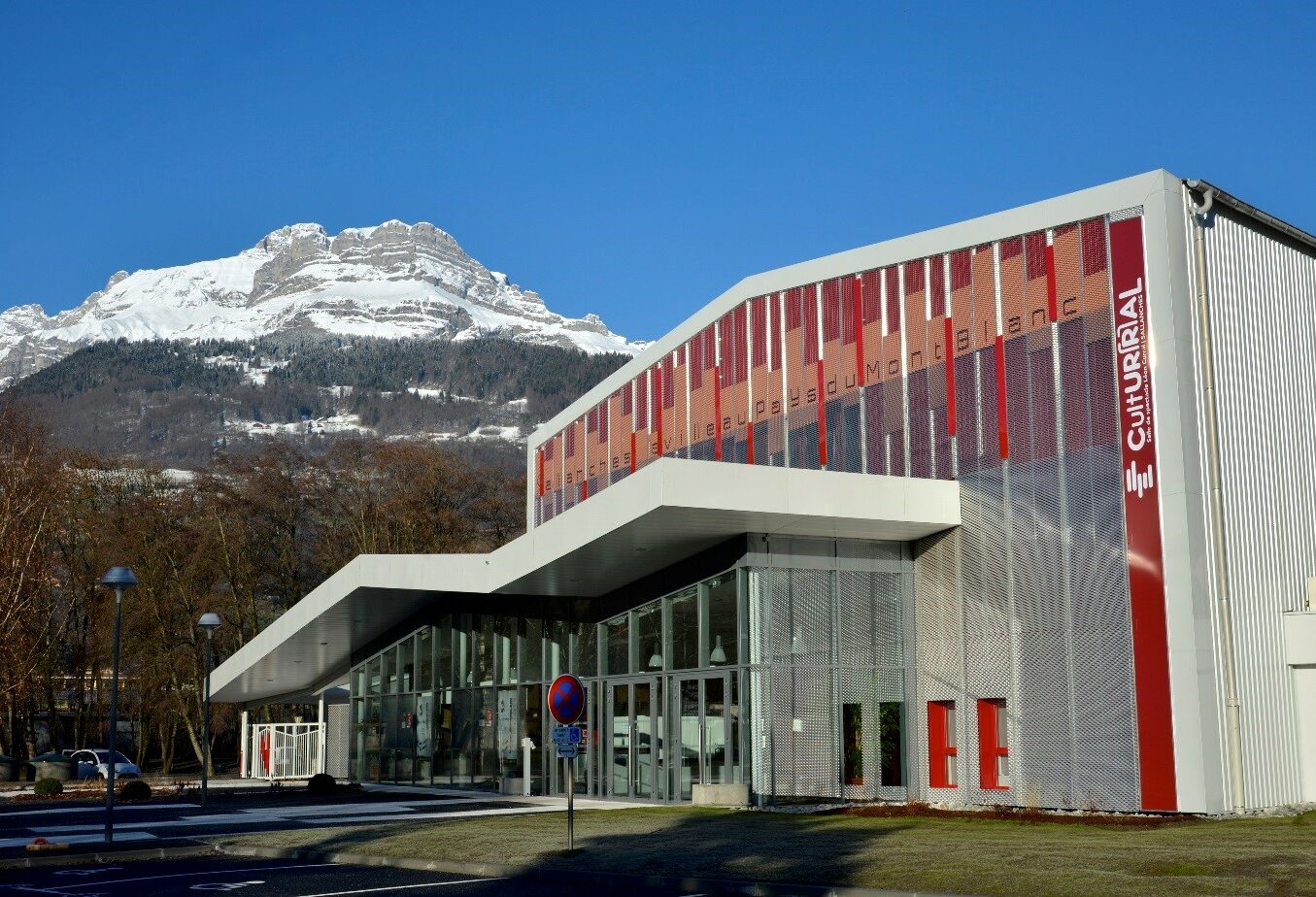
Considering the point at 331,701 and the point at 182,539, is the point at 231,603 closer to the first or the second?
the point at 182,539

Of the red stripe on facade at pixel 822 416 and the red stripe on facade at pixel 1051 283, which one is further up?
the red stripe on facade at pixel 1051 283

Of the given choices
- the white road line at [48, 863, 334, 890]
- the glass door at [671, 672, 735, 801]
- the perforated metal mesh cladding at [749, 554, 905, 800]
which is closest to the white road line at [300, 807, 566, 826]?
the glass door at [671, 672, 735, 801]

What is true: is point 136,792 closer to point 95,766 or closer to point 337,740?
point 337,740

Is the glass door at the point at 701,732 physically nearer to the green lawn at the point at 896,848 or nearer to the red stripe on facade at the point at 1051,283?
the green lawn at the point at 896,848

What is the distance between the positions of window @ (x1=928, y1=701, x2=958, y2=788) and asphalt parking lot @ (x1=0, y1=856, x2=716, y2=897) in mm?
10153

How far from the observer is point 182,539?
59.0 meters

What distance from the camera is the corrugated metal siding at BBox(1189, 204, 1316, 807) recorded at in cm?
2039

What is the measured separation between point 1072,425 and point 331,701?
31648 millimetres

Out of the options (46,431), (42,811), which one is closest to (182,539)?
(46,431)

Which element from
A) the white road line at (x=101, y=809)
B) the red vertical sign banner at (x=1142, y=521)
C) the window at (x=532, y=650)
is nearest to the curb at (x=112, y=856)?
the white road line at (x=101, y=809)

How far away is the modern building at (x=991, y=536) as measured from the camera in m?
20.2

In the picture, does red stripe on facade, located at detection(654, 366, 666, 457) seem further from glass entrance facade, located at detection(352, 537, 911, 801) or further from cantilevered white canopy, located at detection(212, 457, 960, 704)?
glass entrance facade, located at detection(352, 537, 911, 801)

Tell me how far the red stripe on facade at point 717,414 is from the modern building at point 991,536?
53 millimetres

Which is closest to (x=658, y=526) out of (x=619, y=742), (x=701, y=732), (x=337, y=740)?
(x=701, y=732)
